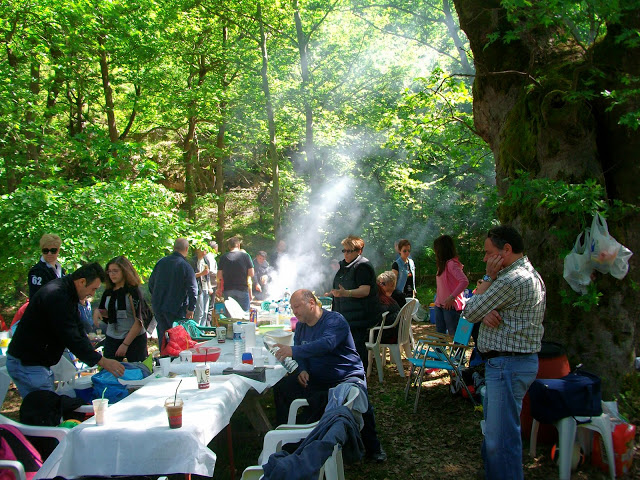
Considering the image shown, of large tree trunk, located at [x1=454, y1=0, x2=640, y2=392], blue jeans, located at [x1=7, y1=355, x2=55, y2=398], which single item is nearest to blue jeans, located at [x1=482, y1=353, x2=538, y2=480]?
large tree trunk, located at [x1=454, y1=0, x2=640, y2=392]

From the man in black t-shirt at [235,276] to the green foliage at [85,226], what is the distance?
934 millimetres

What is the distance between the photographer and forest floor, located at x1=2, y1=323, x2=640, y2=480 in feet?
13.1

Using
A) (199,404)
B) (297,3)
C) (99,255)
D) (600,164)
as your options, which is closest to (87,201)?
(99,255)

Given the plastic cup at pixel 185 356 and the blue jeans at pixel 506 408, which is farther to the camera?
the plastic cup at pixel 185 356

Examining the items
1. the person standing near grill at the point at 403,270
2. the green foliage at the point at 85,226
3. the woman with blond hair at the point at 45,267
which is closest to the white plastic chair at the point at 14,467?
the woman with blond hair at the point at 45,267

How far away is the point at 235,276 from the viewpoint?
8500mm

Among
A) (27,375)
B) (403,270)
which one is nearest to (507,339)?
(27,375)

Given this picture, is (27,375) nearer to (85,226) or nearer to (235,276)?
(85,226)

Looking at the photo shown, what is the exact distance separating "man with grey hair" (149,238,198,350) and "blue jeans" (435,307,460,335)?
3.08 m

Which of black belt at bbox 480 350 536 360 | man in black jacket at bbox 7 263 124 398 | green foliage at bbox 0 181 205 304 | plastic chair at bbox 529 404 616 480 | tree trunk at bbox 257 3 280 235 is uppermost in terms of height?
tree trunk at bbox 257 3 280 235

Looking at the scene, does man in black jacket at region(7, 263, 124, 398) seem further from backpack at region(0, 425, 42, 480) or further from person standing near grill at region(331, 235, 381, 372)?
person standing near grill at region(331, 235, 381, 372)

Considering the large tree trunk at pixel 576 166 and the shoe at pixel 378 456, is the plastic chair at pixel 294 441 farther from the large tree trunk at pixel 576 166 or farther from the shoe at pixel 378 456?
the large tree trunk at pixel 576 166

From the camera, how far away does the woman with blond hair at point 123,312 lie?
4.98 meters

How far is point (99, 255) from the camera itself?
7.86 meters
